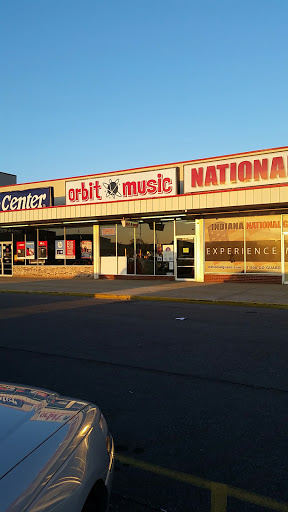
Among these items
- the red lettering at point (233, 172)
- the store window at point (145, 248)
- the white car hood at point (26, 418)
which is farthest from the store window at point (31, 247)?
the white car hood at point (26, 418)

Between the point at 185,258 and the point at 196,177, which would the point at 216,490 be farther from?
the point at 196,177

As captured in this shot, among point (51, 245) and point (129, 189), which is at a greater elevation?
point (129, 189)

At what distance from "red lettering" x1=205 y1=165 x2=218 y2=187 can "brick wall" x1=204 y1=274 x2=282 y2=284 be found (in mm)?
4531

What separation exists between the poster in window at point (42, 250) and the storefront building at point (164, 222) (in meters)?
0.06

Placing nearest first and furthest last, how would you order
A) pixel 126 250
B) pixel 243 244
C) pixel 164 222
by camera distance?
pixel 243 244, pixel 164 222, pixel 126 250

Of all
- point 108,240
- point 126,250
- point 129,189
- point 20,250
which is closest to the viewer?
point 129,189

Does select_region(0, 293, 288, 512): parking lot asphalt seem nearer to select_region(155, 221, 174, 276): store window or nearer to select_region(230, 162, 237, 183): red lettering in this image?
select_region(230, 162, 237, 183): red lettering

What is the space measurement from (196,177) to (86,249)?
785cm

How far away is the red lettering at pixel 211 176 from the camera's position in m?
18.6

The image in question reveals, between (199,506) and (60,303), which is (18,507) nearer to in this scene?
(199,506)

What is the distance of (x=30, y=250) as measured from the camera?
24938 mm

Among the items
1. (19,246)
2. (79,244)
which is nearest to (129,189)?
(79,244)

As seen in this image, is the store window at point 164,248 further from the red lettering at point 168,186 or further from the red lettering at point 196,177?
the red lettering at point 196,177

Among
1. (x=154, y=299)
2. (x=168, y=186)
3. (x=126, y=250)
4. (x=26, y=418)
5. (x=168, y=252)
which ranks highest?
(x=168, y=186)
